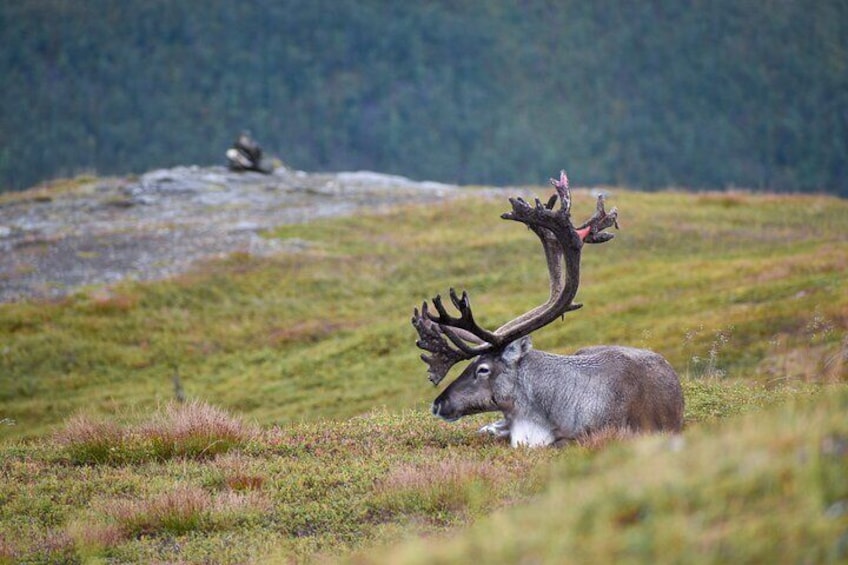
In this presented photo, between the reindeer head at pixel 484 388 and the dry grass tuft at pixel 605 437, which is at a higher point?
the reindeer head at pixel 484 388

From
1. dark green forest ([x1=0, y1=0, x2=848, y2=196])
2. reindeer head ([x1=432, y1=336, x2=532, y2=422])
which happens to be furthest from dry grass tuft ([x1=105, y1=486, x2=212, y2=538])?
→ dark green forest ([x1=0, y1=0, x2=848, y2=196])

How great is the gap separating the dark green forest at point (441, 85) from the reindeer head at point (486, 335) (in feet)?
296

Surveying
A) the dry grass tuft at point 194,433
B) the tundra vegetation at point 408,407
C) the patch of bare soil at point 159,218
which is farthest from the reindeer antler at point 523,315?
the patch of bare soil at point 159,218

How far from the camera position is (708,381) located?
15641mm

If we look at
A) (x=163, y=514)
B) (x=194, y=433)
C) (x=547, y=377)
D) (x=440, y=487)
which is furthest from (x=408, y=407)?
(x=163, y=514)

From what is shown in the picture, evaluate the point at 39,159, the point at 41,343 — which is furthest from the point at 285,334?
the point at 39,159

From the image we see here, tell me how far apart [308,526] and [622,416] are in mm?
4038

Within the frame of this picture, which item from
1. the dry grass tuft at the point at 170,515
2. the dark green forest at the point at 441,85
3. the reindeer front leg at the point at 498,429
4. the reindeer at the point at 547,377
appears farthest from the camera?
the dark green forest at the point at 441,85

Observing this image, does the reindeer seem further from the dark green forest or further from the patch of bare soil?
the dark green forest

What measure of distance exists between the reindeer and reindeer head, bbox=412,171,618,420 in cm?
1

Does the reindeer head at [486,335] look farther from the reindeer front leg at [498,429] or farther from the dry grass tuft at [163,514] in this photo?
the dry grass tuft at [163,514]

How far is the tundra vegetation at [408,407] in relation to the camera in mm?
4652

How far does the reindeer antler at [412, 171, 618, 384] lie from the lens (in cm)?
1230

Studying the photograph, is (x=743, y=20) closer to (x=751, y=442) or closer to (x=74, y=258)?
(x=74, y=258)
